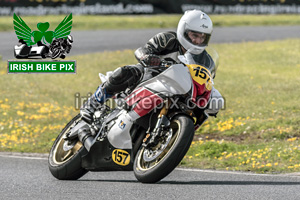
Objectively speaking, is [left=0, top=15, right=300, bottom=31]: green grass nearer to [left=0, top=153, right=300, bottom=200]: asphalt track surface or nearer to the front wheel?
[left=0, top=153, right=300, bottom=200]: asphalt track surface

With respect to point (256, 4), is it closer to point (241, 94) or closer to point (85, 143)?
point (241, 94)

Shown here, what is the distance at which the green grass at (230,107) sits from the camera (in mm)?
9492

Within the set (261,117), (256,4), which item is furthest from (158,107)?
(256,4)

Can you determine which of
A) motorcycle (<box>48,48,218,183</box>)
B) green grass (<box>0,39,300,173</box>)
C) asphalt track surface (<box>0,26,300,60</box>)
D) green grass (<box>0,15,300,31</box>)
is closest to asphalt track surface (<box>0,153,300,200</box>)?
motorcycle (<box>48,48,218,183</box>)

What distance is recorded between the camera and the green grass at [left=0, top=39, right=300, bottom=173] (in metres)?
9.49

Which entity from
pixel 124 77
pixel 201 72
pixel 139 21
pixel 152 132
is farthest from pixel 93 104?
pixel 139 21

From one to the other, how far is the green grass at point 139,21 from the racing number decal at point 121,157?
809 inches

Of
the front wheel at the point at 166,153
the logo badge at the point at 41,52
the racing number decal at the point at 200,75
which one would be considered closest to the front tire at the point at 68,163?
the front wheel at the point at 166,153

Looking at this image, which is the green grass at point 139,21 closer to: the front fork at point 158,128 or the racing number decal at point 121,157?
the racing number decal at point 121,157

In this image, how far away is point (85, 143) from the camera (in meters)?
7.51

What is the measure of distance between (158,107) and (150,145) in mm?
437

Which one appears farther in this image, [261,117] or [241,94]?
[241,94]

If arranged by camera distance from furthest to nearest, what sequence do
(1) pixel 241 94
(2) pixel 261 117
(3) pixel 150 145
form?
(1) pixel 241 94 → (2) pixel 261 117 → (3) pixel 150 145

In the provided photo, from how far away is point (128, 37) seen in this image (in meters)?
26.5
